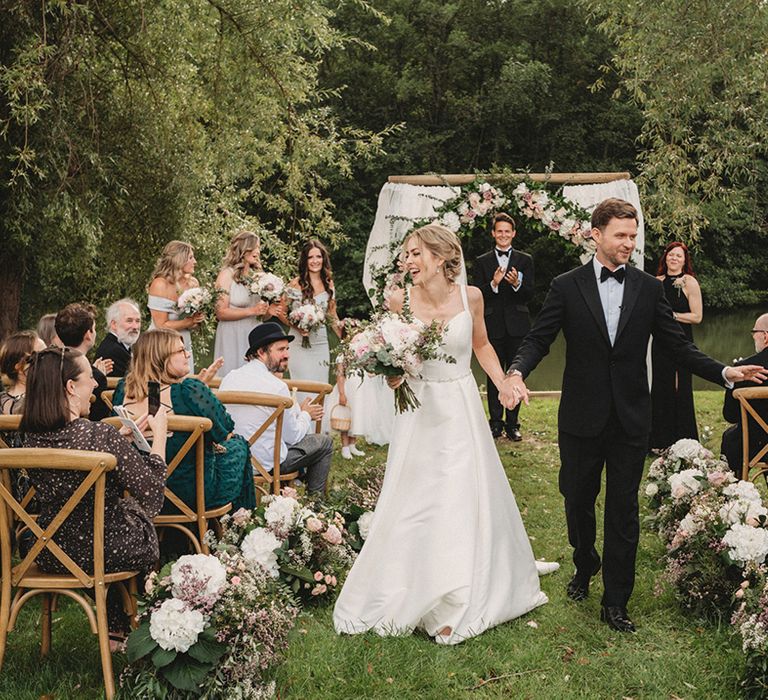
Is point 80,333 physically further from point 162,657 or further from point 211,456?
point 162,657

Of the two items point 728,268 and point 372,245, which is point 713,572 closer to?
point 372,245

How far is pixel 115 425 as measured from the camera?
13.8 feet

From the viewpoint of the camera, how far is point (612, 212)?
4.32 m

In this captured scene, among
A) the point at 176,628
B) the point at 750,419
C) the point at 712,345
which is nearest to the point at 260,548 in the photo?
the point at 176,628

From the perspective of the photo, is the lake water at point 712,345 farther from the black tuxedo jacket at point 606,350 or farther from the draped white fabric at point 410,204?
the black tuxedo jacket at point 606,350

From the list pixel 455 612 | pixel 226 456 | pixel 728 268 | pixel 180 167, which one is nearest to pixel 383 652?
pixel 455 612

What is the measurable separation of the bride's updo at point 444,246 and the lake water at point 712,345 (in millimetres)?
10951

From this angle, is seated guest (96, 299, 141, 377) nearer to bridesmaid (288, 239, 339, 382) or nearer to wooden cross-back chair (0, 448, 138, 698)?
bridesmaid (288, 239, 339, 382)

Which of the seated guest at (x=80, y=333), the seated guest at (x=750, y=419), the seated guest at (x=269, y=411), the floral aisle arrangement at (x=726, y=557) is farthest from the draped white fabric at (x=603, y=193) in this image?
the seated guest at (x=80, y=333)

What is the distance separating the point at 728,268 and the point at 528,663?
29.3 m

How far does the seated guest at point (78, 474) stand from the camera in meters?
3.72

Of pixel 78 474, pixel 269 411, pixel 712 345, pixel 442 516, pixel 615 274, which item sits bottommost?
pixel 712 345

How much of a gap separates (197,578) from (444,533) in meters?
1.29

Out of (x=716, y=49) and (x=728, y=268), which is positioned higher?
(x=716, y=49)
